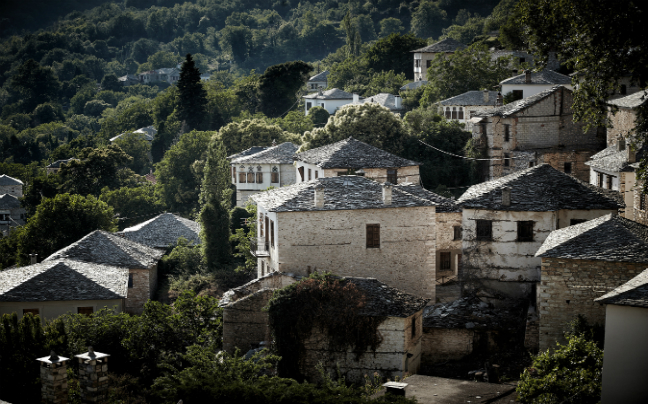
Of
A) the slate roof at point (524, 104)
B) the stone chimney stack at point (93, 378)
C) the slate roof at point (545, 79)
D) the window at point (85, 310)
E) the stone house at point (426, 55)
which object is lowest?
the window at point (85, 310)

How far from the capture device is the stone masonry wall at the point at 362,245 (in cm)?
2897

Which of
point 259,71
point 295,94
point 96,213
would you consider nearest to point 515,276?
point 96,213

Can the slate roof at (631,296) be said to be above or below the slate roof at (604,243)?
below

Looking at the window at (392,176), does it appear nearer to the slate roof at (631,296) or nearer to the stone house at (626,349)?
the slate roof at (631,296)

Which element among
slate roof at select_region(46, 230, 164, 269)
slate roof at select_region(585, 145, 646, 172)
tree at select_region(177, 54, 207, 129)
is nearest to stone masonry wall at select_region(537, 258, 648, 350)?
slate roof at select_region(585, 145, 646, 172)

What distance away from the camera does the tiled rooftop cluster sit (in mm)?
29188

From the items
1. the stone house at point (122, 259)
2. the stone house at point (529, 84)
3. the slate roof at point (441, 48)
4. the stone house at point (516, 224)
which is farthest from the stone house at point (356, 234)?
the slate roof at point (441, 48)

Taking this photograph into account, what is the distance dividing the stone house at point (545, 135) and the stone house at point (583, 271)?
1989 centimetres

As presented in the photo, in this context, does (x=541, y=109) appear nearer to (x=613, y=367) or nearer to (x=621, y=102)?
(x=621, y=102)

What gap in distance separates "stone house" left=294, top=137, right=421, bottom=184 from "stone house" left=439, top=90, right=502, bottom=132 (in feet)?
48.9

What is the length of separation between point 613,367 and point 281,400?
7.07 m

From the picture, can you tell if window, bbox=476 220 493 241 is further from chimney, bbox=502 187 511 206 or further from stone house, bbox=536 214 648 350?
stone house, bbox=536 214 648 350

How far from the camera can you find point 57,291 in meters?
33.3

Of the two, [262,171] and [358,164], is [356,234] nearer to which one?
[358,164]
